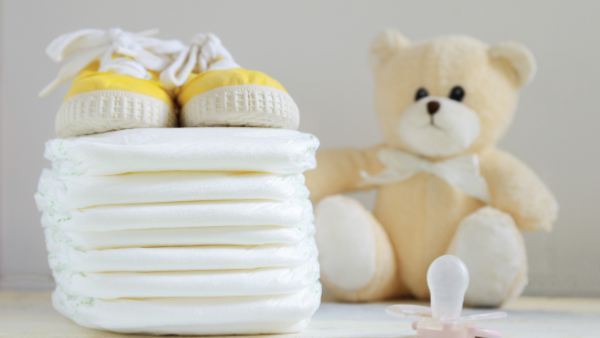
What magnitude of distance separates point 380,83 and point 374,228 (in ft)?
0.97

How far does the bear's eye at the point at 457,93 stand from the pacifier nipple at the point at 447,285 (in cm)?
47

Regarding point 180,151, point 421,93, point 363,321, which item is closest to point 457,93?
point 421,93

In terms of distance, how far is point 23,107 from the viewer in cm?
117

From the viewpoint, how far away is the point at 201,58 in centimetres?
86

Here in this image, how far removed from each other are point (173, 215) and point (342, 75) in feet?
2.36

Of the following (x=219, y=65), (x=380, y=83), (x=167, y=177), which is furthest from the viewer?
(x=380, y=83)

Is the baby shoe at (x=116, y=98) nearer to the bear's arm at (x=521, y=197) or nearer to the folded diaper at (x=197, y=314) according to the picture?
the folded diaper at (x=197, y=314)

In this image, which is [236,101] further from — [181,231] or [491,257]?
[491,257]

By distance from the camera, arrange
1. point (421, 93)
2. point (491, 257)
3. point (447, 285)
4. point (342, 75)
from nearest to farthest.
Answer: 1. point (447, 285)
2. point (491, 257)
3. point (421, 93)
4. point (342, 75)

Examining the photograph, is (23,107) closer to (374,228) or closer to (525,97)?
(374,228)

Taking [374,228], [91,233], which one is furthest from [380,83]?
[91,233]

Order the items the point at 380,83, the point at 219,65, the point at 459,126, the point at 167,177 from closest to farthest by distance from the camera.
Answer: the point at 167,177
the point at 219,65
the point at 459,126
the point at 380,83

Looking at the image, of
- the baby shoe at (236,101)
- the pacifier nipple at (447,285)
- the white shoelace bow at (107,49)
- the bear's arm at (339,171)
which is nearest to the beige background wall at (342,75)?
the bear's arm at (339,171)

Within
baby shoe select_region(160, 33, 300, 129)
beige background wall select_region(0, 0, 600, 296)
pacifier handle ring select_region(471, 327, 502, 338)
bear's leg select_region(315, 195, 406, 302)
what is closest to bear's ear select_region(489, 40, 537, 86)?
beige background wall select_region(0, 0, 600, 296)
